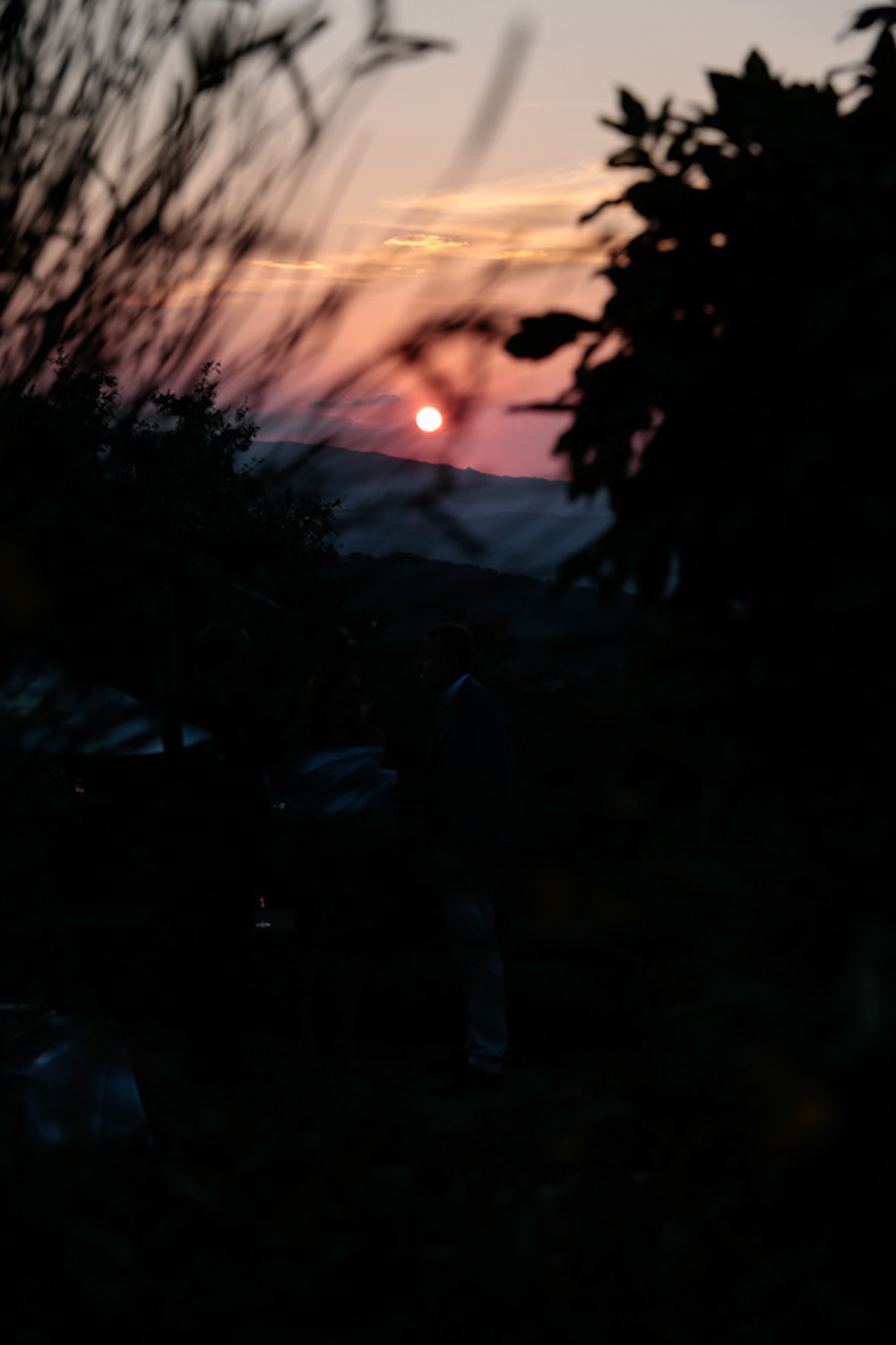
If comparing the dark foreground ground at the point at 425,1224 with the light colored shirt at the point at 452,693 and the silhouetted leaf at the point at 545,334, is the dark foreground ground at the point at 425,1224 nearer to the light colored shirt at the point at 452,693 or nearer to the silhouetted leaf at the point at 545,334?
the silhouetted leaf at the point at 545,334

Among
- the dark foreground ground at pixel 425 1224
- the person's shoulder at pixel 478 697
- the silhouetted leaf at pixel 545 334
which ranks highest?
the silhouetted leaf at pixel 545 334

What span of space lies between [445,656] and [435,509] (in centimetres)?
357

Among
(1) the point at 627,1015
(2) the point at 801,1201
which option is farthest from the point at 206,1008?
(2) the point at 801,1201

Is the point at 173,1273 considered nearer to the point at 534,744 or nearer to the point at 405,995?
the point at 534,744

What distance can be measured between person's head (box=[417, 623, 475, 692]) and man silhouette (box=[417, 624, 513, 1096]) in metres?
0.13

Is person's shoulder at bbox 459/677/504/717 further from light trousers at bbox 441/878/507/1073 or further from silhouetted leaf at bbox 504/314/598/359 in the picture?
silhouetted leaf at bbox 504/314/598/359

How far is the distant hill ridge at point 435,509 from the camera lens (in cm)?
211

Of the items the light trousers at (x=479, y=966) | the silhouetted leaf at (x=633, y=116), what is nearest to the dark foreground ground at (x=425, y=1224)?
the silhouetted leaf at (x=633, y=116)

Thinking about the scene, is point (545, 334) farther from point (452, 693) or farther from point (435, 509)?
point (452, 693)

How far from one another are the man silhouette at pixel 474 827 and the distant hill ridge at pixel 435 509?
10.5ft

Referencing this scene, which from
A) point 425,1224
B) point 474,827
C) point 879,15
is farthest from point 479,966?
point 879,15

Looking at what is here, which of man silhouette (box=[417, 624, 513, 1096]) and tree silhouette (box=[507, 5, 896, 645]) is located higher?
tree silhouette (box=[507, 5, 896, 645])

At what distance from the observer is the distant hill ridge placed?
2.11 m

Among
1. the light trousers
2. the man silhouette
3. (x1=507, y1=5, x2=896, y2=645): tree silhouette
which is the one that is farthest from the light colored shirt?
(x1=507, y1=5, x2=896, y2=645): tree silhouette
